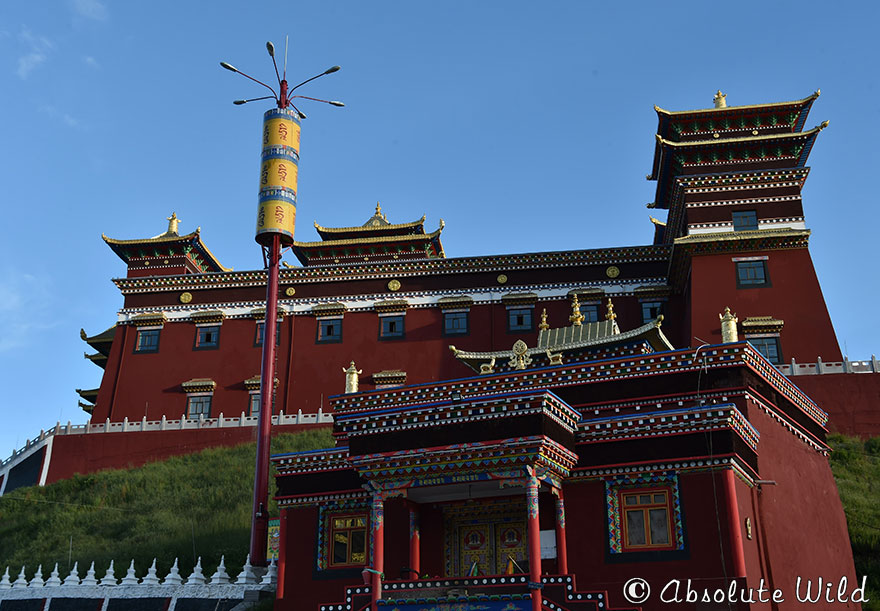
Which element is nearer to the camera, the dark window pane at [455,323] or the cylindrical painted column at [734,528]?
the cylindrical painted column at [734,528]

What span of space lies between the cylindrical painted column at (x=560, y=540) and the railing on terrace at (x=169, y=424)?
23.0 m

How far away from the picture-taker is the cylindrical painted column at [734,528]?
19062 millimetres

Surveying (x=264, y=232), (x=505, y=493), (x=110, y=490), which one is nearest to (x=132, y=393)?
(x=110, y=490)

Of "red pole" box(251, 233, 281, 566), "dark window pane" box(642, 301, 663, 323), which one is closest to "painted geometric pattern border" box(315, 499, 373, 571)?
"red pole" box(251, 233, 281, 566)

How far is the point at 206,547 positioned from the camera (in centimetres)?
3025

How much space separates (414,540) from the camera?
73.3 ft

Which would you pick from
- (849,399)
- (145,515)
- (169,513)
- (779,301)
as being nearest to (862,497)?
(849,399)

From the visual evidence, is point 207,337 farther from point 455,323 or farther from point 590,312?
point 590,312

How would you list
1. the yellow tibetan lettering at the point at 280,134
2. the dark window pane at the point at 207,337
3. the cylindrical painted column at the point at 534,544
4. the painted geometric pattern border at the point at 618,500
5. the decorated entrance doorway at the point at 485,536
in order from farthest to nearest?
the dark window pane at the point at 207,337
the yellow tibetan lettering at the point at 280,134
the decorated entrance doorway at the point at 485,536
the painted geometric pattern border at the point at 618,500
the cylindrical painted column at the point at 534,544

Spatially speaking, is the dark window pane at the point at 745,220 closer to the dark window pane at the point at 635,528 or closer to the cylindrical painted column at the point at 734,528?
the cylindrical painted column at the point at 734,528

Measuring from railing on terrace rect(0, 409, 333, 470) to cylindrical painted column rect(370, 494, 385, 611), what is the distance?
2181 cm

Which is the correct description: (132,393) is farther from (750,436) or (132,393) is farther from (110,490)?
(750,436)

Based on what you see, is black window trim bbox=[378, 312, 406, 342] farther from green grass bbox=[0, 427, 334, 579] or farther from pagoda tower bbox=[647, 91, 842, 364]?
pagoda tower bbox=[647, 91, 842, 364]

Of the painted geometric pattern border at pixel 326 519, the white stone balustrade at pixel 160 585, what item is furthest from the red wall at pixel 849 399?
the white stone balustrade at pixel 160 585
